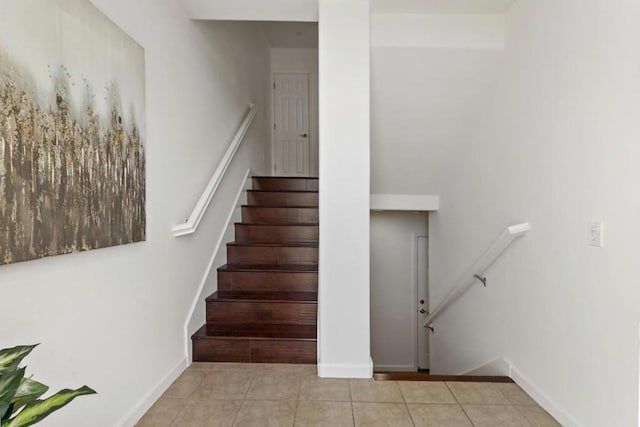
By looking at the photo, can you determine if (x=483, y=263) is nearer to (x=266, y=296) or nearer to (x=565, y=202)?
(x=565, y=202)

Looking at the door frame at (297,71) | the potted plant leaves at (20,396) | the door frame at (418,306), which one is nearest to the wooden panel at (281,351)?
the potted plant leaves at (20,396)

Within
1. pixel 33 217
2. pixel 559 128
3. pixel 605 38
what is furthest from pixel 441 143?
pixel 33 217

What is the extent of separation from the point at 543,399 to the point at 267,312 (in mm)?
1852

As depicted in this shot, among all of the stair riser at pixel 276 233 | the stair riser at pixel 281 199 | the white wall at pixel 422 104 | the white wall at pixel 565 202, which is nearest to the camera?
the white wall at pixel 565 202

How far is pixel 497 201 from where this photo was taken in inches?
106

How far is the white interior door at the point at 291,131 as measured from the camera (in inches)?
229

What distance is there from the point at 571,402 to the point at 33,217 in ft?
8.01

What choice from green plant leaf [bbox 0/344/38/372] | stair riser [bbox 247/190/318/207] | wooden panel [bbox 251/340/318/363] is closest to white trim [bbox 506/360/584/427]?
wooden panel [bbox 251/340/318/363]

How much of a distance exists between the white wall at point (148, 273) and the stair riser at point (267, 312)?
356mm

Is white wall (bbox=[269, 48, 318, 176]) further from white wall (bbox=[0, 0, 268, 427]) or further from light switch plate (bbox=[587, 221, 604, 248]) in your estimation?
light switch plate (bbox=[587, 221, 604, 248])

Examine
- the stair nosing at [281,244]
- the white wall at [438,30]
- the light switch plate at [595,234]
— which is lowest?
the stair nosing at [281,244]

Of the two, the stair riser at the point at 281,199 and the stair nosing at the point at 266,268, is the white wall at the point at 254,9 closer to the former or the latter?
the stair nosing at the point at 266,268

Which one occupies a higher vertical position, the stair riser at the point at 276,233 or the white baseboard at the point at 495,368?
the stair riser at the point at 276,233

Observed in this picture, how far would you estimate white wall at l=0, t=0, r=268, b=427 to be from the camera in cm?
136
